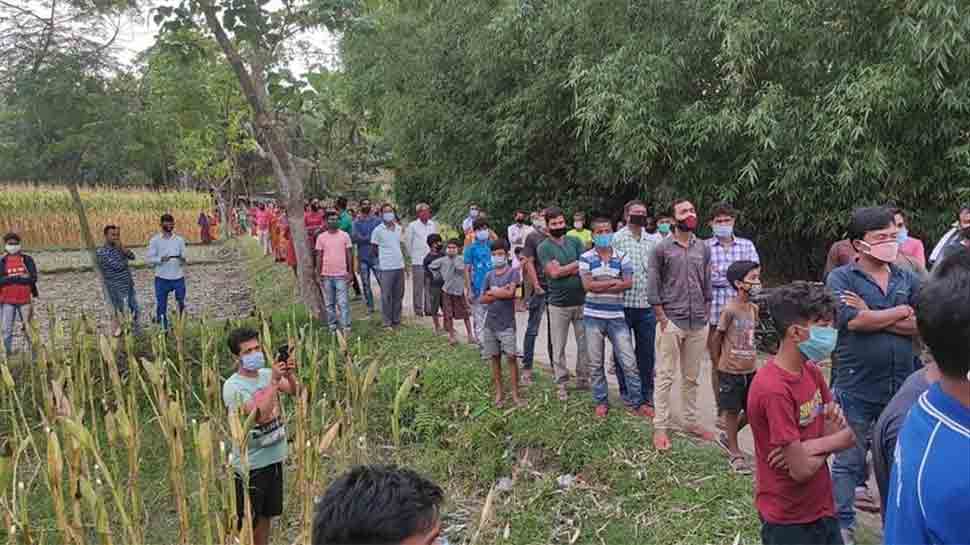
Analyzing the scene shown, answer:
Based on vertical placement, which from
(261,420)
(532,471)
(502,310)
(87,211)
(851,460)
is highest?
(87,211)

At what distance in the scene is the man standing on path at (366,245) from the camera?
33.4ft

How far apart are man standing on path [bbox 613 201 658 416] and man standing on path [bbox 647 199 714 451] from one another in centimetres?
36

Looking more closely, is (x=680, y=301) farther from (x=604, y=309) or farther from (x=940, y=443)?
(x=940, y=443)

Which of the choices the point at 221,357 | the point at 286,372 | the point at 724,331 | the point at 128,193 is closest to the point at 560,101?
the point at 221,357

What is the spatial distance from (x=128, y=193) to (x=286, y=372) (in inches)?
1054

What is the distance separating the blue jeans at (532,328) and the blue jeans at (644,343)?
1.09 m

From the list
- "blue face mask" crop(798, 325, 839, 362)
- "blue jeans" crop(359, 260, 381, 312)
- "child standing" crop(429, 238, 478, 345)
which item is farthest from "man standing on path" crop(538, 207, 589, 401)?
"blue jeans" crop(359, 260, 381, 312)

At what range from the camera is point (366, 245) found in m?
10.3

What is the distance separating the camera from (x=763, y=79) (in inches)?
336

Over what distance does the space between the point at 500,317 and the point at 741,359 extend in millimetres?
2155

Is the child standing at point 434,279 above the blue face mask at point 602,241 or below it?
below

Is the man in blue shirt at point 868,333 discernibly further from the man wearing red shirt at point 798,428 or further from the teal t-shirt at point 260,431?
the teal t-shirt at point 260,431

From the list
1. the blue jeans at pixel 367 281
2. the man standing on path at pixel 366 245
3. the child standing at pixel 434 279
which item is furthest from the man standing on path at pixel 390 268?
the blue jeans at pixel 367 281

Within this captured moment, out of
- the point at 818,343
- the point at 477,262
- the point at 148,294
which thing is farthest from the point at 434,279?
the point at 148,294
